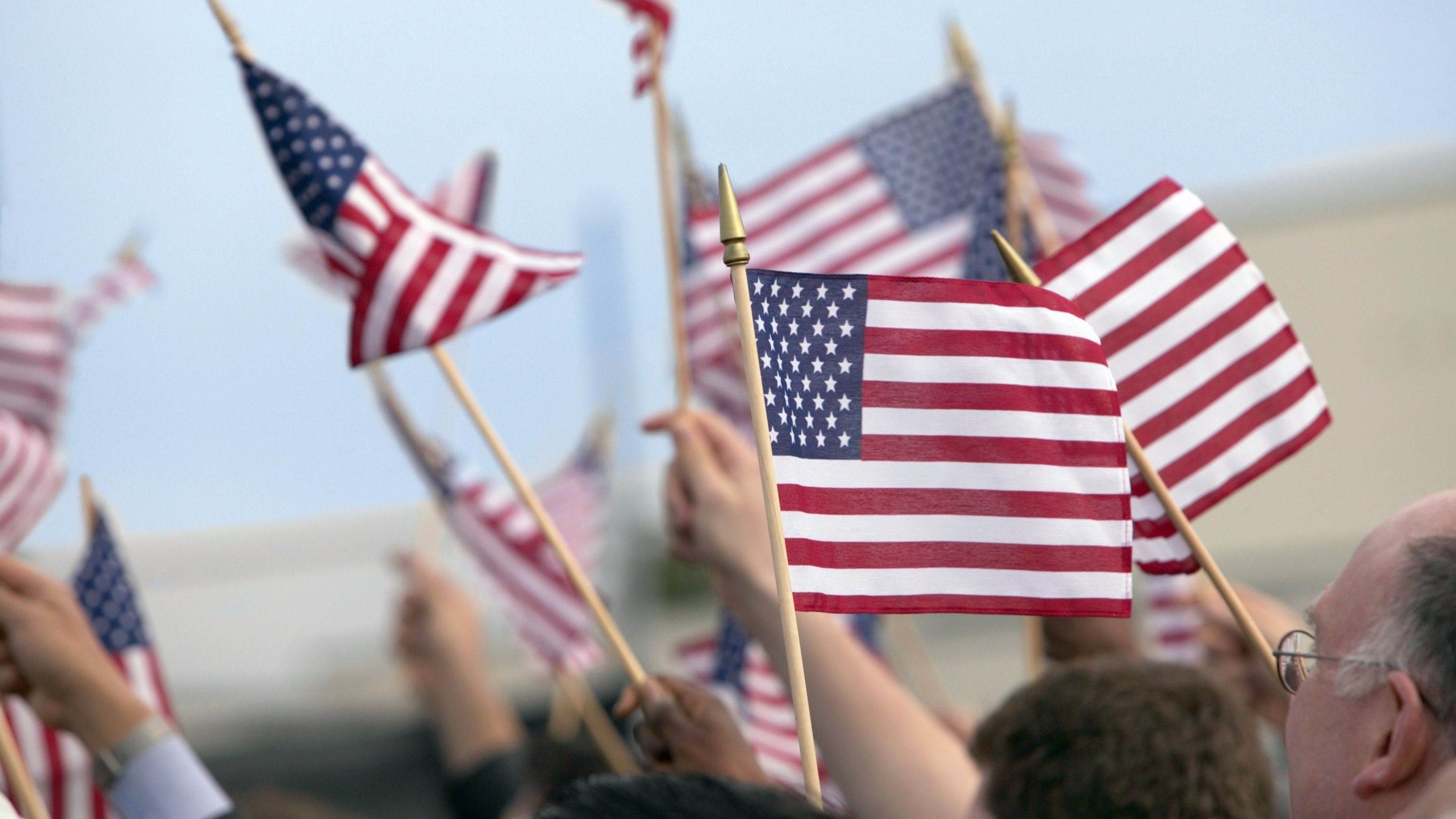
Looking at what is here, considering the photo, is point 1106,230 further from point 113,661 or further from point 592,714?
point 592,714

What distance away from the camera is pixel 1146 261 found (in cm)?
281

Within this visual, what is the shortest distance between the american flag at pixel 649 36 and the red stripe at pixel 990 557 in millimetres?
2126

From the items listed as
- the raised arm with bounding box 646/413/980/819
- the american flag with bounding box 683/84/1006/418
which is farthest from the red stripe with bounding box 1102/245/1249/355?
the american flag with bounding box 683/84/1006/418

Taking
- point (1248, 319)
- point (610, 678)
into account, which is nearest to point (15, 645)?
point (1248, 319)

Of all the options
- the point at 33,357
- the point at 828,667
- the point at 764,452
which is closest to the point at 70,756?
the point at 33,357

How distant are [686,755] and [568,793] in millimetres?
925

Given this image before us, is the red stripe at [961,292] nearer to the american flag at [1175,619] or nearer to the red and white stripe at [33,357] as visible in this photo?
the red and white stripe at [33,357]

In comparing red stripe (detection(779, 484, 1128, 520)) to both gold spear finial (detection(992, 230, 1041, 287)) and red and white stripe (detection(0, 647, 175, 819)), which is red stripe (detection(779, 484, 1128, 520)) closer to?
gold spear finial (detection(992, 230, 1041, 287))

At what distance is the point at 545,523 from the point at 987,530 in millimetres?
1052

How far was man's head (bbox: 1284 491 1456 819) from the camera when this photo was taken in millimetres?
1758

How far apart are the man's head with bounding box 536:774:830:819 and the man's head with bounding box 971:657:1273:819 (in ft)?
1.31

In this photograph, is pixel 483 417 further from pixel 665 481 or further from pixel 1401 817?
pixel 1401 817

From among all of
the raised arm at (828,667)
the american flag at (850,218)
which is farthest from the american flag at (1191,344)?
the american flag at (850,218)

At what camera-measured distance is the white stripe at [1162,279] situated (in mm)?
2781
